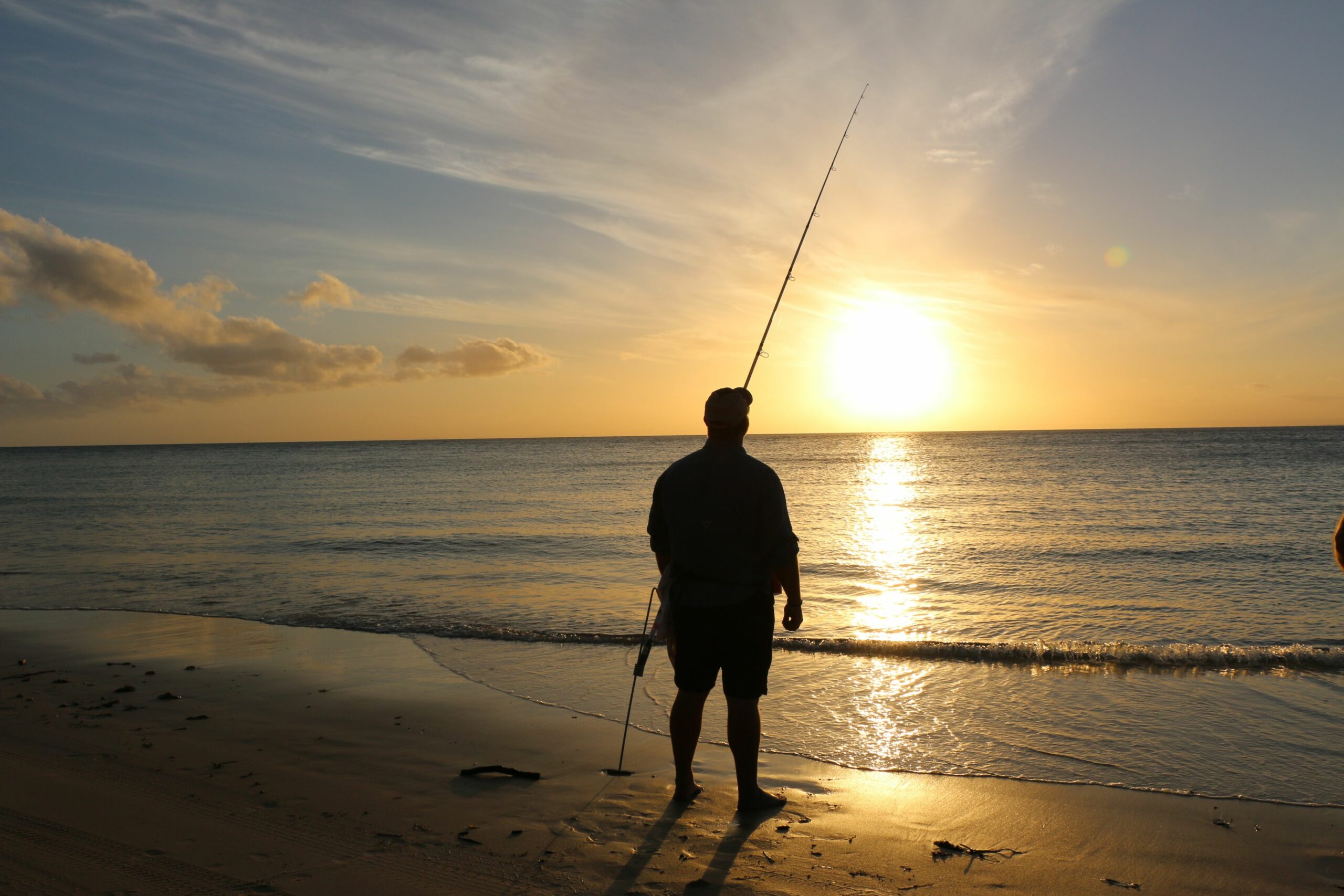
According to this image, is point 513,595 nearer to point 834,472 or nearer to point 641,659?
point 641,659

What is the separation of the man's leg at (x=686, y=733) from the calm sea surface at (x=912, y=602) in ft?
3.84

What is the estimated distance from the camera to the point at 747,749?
3.39m

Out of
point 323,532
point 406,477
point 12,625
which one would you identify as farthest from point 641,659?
point 406,477

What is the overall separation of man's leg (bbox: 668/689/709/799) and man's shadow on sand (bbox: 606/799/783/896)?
77 millimetres

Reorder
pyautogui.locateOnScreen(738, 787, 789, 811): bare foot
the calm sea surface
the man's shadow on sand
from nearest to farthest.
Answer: the man's shadow on sand → pyautogui.locateOnScreen(738, 787, 789, 811): bare foot → the calm sea surface

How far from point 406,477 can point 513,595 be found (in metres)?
33.2

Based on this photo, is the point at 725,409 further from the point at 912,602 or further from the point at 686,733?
the point at 912,602

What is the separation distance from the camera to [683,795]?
358 centimetres

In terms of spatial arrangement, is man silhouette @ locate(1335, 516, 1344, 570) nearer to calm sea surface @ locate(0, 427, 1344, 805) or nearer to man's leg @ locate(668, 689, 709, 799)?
calm sea surface @ locate(0, 427, 1344, 805)

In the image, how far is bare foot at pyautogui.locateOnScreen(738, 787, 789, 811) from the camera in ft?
11.3

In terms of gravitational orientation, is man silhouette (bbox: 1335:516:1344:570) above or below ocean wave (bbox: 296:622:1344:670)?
above

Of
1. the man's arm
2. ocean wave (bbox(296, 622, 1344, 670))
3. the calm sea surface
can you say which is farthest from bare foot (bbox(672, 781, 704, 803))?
ocean wave (bbox(296, 622, 1344, 670))

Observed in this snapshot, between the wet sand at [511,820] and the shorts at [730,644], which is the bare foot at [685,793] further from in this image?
the shorts at [730,644]

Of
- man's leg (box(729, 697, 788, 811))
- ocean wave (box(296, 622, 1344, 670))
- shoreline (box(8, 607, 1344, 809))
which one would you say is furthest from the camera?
ocean wave (box(296, 622, 1344, 670))
